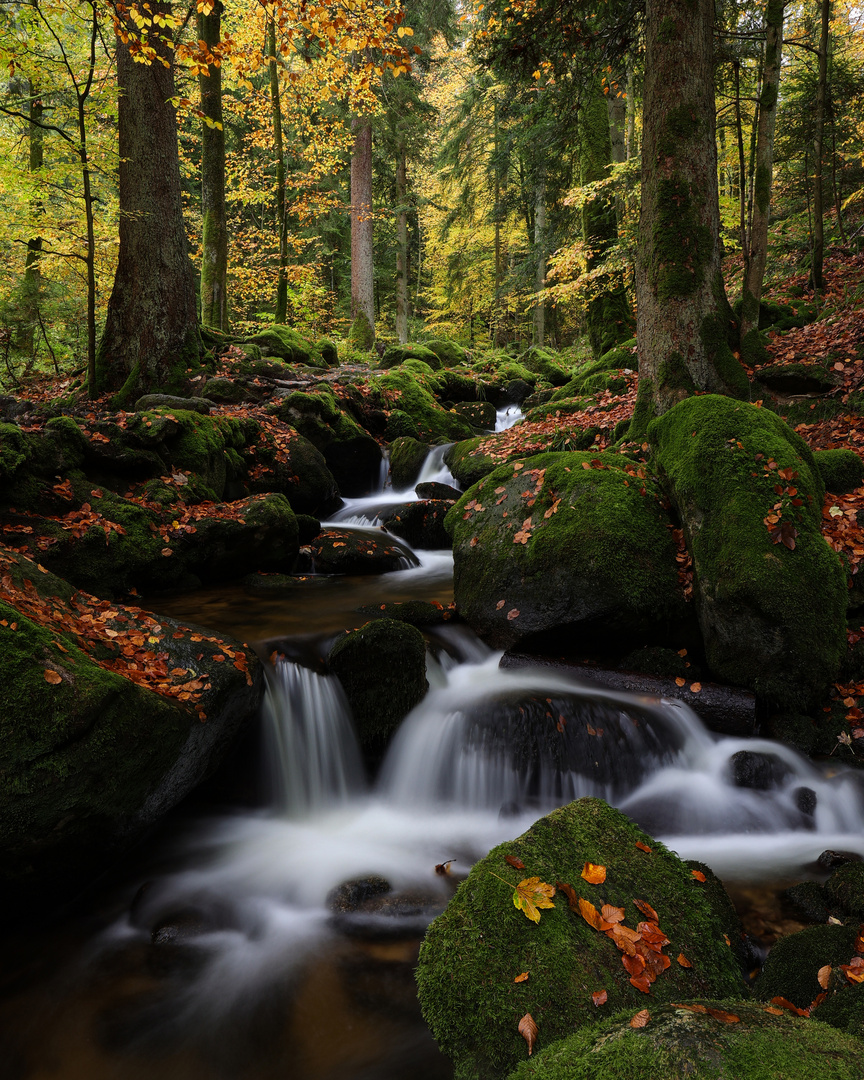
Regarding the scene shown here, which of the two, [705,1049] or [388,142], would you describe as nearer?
[705,1049]

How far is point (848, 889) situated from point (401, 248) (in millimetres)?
25816

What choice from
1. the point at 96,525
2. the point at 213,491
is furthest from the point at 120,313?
the point at 96,525

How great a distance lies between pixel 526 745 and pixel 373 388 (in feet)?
35.7

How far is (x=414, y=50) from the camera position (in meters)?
7.15

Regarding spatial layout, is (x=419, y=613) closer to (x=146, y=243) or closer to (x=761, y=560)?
(x=761, y=560)

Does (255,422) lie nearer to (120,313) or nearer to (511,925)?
(120,313)

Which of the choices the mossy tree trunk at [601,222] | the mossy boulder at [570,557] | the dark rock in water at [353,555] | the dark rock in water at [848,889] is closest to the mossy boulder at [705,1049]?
the dark rock in water at [848,889]

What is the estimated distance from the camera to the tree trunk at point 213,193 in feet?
39.7

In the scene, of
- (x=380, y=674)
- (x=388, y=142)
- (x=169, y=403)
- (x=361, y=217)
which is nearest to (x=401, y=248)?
(x=388, y=142)

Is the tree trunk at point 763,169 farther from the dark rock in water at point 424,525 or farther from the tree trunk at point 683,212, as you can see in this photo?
the dark rock in water at point 424,525

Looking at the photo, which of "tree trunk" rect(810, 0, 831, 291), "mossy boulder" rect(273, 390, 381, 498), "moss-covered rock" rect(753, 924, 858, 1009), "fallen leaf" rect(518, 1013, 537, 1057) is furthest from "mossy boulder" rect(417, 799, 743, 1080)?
"tree trunk" rect(810, 0, 831, 291)

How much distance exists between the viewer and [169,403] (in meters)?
8.99

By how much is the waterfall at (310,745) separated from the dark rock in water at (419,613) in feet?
3.82

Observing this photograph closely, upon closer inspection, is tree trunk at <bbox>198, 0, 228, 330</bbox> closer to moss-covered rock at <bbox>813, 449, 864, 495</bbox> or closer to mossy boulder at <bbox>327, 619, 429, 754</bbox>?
mossy boulder at <bbox>327, 619, 429, 754</bbox>
